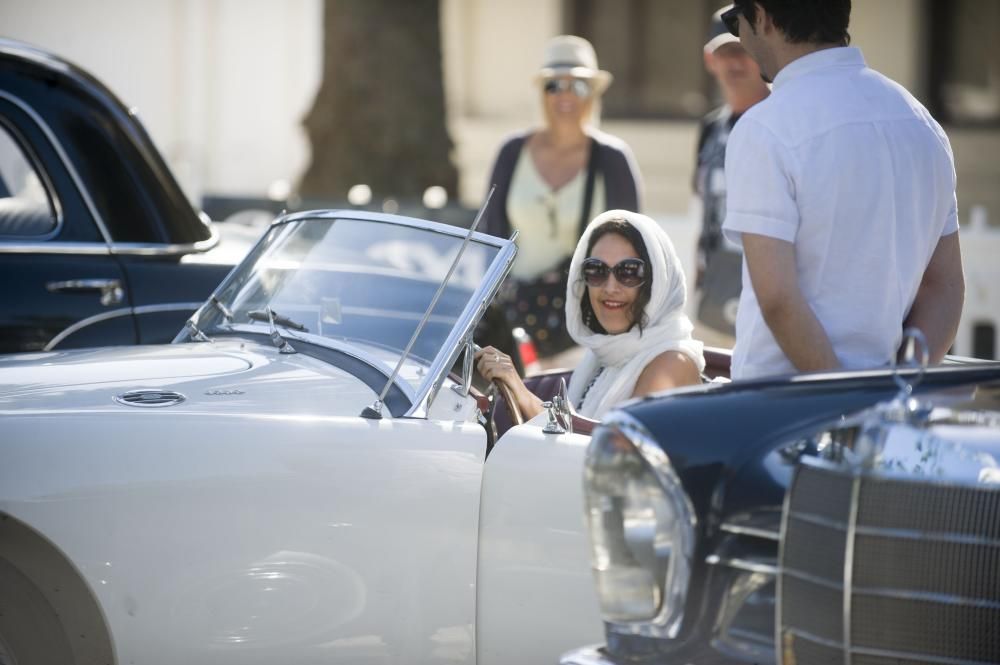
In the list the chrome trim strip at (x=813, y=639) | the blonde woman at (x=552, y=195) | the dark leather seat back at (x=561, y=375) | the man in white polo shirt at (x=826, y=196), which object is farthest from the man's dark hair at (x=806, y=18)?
the blonde woman at (x=552, y=195)

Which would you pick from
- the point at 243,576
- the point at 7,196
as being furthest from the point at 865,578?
the point at 7,196

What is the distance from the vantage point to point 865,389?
260 centimetres

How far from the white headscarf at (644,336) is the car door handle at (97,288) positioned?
176cm

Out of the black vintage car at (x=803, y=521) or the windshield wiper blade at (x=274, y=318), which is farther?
the windshield wiper blade at (x=274, y=318)

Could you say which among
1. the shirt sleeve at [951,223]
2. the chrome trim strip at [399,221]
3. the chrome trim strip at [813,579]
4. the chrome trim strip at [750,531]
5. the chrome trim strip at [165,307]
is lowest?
the chrome trim strip at [813,579]

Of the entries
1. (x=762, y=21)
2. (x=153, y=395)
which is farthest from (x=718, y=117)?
(x=153, y=395)

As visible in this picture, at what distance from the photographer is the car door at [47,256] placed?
4.88m

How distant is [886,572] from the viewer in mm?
2320

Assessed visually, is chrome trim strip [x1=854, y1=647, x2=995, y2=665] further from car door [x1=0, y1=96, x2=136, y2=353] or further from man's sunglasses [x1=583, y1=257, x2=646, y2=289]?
car door [x1=0, y1=96, x2=136, y2=353]

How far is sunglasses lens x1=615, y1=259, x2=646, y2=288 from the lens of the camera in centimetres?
386

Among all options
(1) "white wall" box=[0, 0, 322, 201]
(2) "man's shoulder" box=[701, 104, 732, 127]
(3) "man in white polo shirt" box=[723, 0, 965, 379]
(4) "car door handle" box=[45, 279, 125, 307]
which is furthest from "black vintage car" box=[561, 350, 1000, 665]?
(1) "white wall" box=[0, 0, 322, 201]

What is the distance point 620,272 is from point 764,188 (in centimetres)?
88

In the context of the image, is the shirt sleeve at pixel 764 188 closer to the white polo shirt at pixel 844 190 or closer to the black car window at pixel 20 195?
the white polo shirt at pixel 844 190

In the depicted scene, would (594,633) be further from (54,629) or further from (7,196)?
(7,196)
